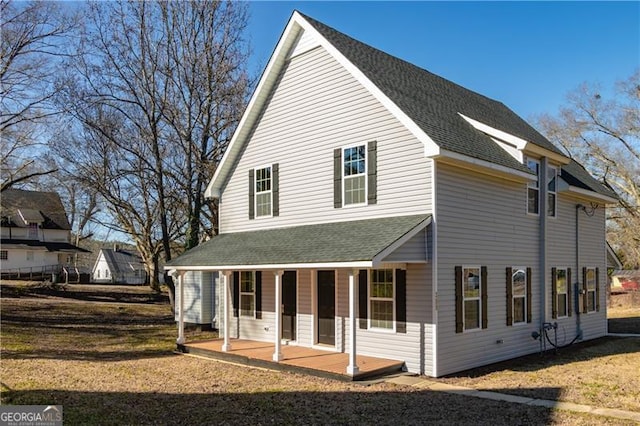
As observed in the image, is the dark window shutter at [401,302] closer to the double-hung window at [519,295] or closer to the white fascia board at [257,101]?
the double-hung window at [519,295]

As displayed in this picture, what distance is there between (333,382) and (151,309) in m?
17.8

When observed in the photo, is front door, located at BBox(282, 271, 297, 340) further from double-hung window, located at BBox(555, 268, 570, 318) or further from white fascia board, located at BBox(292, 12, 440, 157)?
double-hung window, located at BBox(555, 268, 570, 318)

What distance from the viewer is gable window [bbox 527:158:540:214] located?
14.3m

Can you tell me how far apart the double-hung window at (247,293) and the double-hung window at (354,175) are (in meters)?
4.39

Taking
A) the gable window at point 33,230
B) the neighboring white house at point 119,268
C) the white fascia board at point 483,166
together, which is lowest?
the neighboring white house at point 119,268

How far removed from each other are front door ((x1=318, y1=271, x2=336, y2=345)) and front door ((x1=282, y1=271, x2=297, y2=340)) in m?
0.98

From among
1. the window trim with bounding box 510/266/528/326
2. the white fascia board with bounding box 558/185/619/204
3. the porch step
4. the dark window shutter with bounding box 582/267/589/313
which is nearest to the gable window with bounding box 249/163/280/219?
the porch step

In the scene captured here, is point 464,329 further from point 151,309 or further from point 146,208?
point 146,208

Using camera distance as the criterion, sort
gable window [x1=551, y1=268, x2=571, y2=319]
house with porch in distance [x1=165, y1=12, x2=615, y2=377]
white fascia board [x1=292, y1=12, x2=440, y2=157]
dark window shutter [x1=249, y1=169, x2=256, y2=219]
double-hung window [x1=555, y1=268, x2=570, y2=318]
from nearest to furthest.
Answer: white fascia board [x1=292, y1=12, x2=440, y2=157], house with porch in distance [x1=165, y1=12, x2=615, y2=377], gable window [x1=551, y1=268, x2=571, y2=319], double-hung window [x1=555, y1=268, x2=570, y2=318], dark window shutter [x1=249, y1=169, x2=256, y2=219]

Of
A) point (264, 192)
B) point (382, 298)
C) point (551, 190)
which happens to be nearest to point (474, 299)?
point (382, 298)

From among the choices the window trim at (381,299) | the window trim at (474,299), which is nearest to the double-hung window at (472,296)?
the window trim at (474,299)

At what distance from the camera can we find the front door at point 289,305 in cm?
1445

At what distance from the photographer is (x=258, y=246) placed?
13.9 metres

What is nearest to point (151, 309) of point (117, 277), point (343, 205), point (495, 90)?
point (343, 205)
